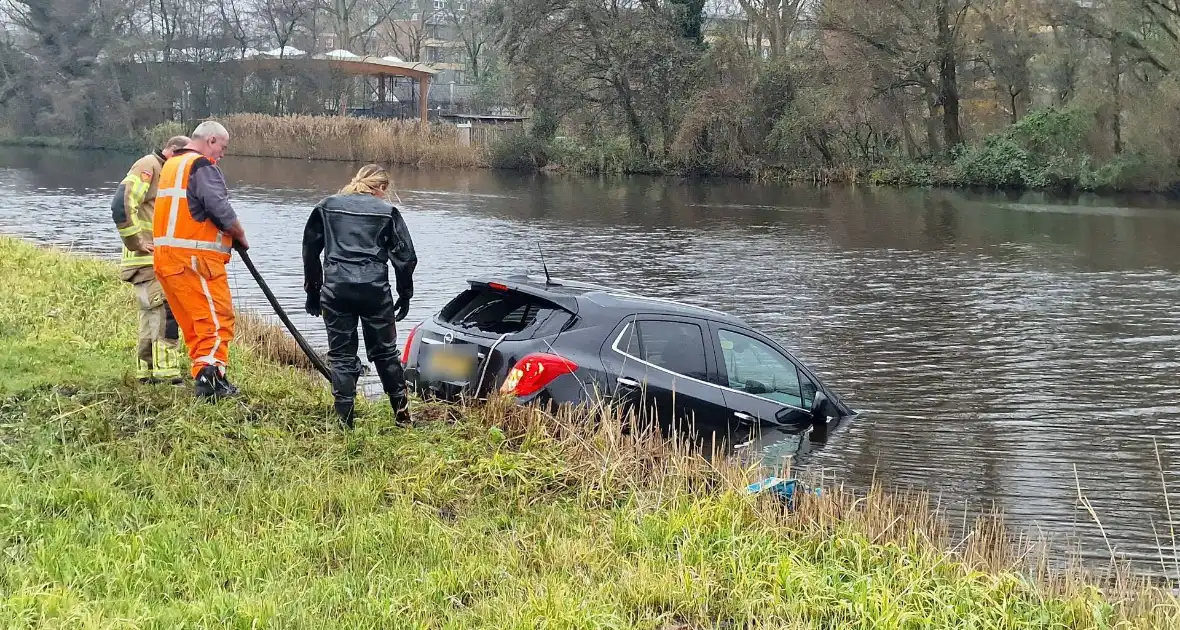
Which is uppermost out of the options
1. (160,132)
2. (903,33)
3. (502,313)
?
(903,33)

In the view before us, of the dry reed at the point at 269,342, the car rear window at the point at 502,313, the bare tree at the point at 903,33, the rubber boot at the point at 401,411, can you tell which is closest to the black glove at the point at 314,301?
the rubber boot at the point at 401,411

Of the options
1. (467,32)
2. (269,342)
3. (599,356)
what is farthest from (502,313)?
(467,32)

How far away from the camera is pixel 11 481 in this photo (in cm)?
566

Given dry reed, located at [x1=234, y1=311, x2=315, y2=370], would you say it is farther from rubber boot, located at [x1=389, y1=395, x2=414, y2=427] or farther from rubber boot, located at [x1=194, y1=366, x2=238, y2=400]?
rubber boot, located at [x1=389, y1=395, x2=414, y2=427]

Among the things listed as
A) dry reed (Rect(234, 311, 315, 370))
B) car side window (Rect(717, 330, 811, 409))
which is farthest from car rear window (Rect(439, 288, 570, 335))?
dry reed (Rect(234, 311, 315, 370))

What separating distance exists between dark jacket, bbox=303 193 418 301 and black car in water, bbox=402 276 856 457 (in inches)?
39.2

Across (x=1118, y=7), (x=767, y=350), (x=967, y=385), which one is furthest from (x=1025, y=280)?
(x=1118, y=7)

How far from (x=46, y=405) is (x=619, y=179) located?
4182 cm

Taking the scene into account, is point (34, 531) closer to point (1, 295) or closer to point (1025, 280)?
point (1, 295)

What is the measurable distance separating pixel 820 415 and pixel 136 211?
18.1ft

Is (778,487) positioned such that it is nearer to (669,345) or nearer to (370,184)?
(669,345)

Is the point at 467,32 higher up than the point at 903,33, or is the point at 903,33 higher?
the point at 467,32

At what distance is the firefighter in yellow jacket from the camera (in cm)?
830

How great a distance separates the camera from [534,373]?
24.7 ft
